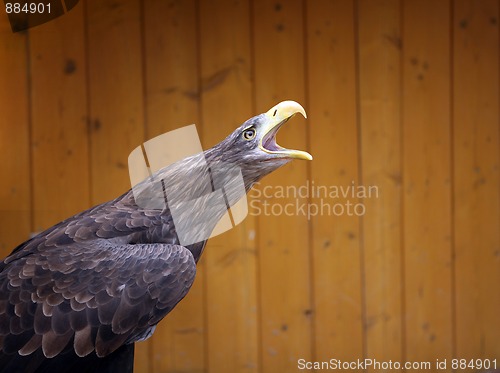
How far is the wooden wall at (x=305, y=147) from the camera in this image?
2227 millimetres

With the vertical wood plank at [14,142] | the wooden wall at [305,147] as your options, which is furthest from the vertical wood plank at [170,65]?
the vertical wood plank at [14,142]

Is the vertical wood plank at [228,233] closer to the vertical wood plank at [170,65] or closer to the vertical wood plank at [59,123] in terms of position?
the vertical wood plank at [170,65]

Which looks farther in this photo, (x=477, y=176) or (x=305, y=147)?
(x=477, y=176)

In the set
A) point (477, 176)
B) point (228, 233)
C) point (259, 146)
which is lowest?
point (228, 233)

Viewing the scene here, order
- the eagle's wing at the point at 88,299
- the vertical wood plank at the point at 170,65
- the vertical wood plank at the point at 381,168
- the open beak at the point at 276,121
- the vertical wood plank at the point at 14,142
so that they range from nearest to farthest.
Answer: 1. the eagle's wing at the point at 88,299
2. the open beak at the point at 276,121
3. the vertical wood plank at the point at 14,142
4. the vertical wood plank at the point at 170,65
5. the vertical wood plank at the point at 381,168

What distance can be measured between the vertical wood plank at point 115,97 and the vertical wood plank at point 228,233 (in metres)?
0.26

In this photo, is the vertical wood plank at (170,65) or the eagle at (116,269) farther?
the vertical wood plank at (170,65)

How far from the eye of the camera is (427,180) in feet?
8.07

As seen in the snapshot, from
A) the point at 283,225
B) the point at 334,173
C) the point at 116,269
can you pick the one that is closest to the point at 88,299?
the point at 116,269

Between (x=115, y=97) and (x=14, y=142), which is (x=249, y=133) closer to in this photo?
(x=115, y=97)

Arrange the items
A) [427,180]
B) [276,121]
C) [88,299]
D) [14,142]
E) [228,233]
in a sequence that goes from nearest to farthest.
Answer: [88,299] < [276,121] < [14,142] < [228,233] < [427,180]

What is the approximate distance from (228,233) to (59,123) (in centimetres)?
77

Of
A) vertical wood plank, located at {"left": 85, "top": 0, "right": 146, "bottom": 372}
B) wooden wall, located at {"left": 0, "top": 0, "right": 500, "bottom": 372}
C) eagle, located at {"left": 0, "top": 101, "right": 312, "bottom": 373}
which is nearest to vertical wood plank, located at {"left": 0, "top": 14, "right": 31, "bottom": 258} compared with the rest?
wooden wall, located at {"left": 0, "top": 0, "right": 500, "bottom": 372}

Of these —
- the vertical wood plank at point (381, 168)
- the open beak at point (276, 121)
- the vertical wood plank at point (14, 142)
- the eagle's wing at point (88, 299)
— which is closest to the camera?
the eagle's wing at point (88, 299)
